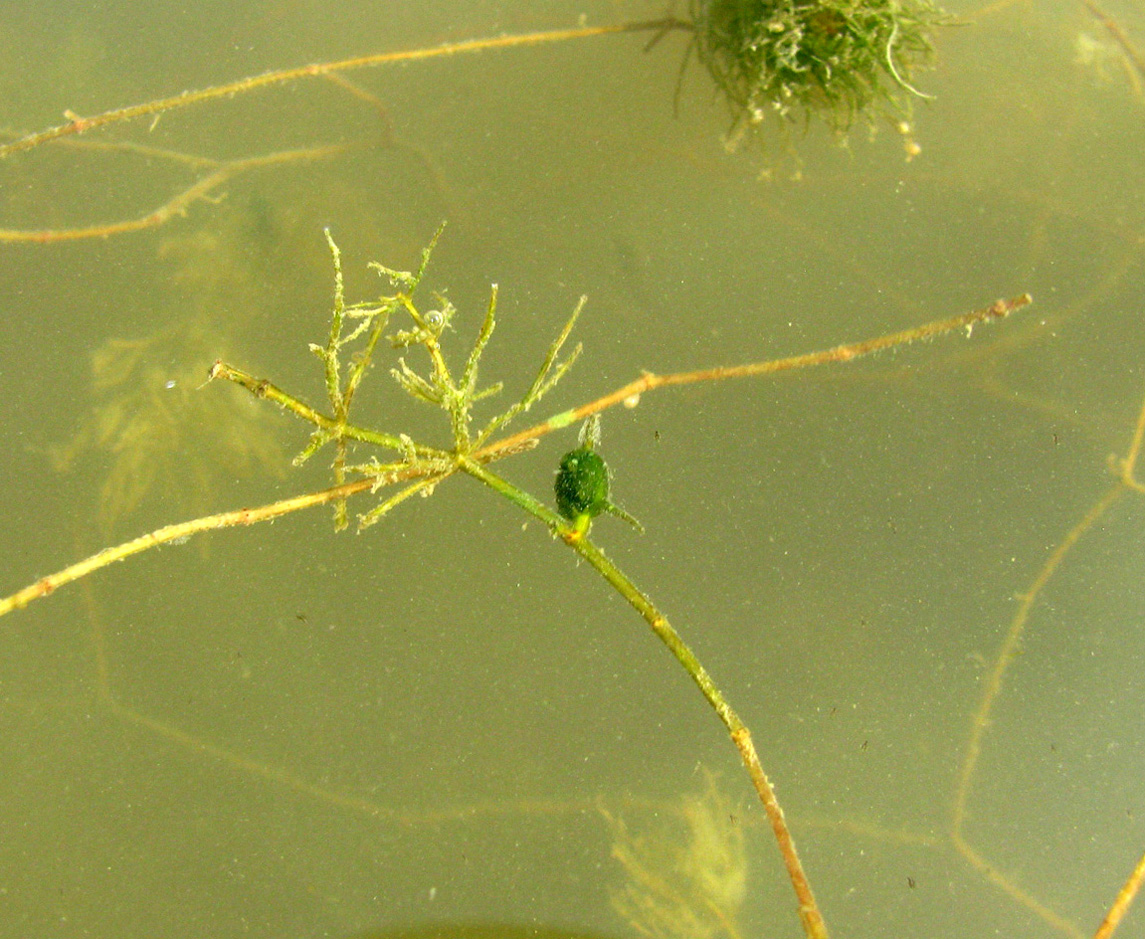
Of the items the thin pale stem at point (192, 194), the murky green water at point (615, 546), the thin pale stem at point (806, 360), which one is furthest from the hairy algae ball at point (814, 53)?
the thin pale stem at point (192, 194)

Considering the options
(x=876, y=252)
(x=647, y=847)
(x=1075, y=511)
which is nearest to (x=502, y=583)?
(x=647, y=847)

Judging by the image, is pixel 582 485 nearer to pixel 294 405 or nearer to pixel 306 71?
pixel 294 405

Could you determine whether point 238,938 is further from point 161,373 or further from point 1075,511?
point 1075,511

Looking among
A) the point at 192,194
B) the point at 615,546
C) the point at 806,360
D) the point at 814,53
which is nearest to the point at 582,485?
the point at 615,546

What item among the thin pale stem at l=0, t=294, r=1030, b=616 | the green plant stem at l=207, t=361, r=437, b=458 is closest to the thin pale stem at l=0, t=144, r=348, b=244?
the thin pale stem at l=0, t=294, r=1030, b=616

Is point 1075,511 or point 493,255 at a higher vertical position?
point 493,255

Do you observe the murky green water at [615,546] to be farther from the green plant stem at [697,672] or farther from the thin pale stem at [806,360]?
the green plant stem at [697,672]
